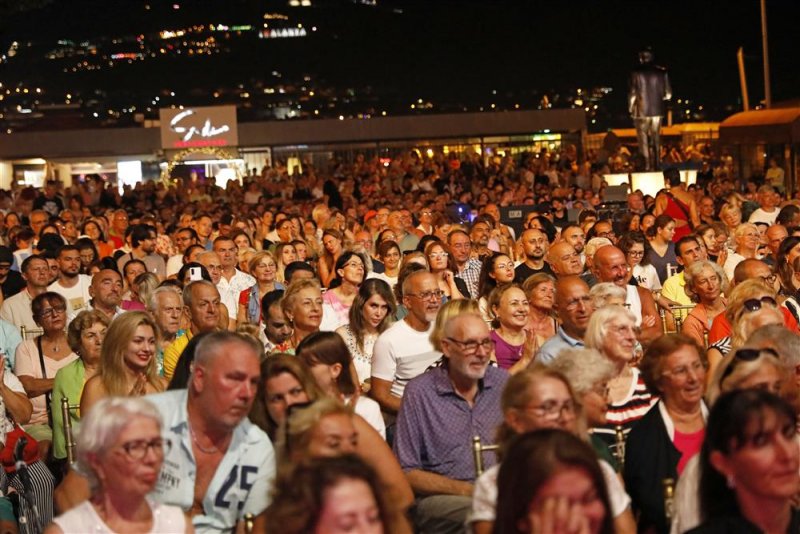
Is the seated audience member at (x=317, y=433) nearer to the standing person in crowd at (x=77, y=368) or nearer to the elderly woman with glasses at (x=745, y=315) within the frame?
the elderly woman with glasses at (x=745, y=315)

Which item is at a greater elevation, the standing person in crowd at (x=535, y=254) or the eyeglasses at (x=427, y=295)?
the standing person in crowd at (x=535, y=254)

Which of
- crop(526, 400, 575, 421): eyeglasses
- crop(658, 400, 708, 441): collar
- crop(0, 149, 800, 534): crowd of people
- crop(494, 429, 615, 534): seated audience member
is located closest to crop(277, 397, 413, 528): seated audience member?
crop(0, 149, 800, 534): crowd of people

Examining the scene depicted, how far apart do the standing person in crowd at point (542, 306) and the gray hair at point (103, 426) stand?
554cm

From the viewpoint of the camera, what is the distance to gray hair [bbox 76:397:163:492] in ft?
17.5

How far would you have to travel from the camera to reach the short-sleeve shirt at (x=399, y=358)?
370 inches

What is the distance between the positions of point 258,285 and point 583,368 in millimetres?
7104

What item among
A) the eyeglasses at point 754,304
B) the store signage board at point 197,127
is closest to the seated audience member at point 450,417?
the eyeglasses at point 754,304

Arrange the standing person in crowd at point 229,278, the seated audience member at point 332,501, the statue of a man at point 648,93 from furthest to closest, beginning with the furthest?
the statue of a man at point 648,93
the standing person in crowd at point 229,278
the seated audience member at point 332,501

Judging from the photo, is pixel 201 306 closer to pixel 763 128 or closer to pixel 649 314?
pixel 649 314

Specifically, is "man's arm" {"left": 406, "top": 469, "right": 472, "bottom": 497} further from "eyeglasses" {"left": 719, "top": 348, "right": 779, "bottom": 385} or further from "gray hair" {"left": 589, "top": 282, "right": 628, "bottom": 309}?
"gray hair" {"left": 589, "top": 282, "right": 628, "bottom": 309}

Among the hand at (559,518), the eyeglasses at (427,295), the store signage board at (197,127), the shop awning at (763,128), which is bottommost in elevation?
the hand at (559,518)

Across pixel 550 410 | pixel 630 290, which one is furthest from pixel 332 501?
pixel 630 290

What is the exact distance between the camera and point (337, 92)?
195 feet

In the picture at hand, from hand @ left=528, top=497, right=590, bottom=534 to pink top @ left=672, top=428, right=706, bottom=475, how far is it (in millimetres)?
2321
